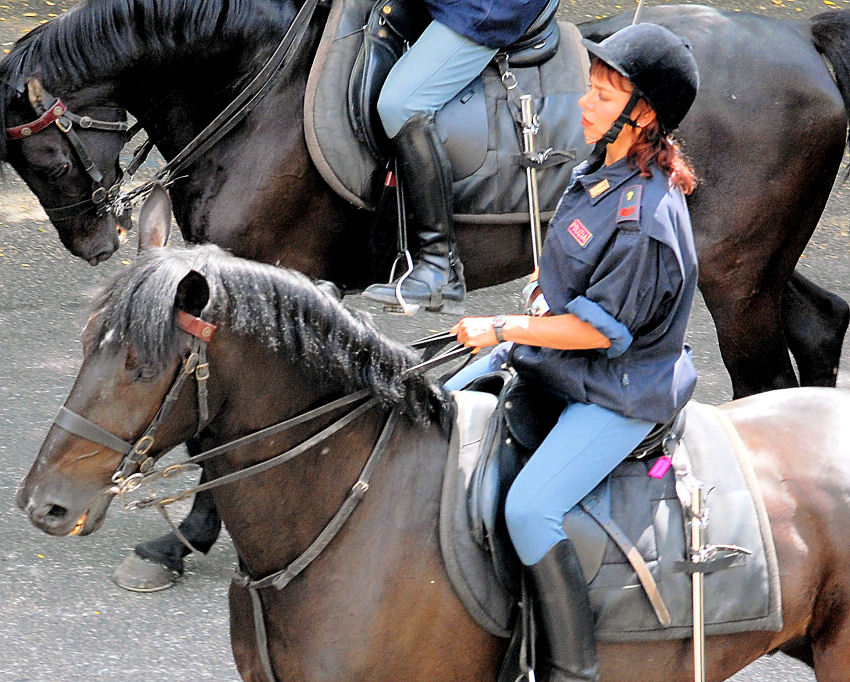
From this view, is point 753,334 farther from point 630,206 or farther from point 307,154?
point 630,206

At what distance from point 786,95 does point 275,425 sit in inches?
117

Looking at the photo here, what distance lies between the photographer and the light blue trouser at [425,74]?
411 cm

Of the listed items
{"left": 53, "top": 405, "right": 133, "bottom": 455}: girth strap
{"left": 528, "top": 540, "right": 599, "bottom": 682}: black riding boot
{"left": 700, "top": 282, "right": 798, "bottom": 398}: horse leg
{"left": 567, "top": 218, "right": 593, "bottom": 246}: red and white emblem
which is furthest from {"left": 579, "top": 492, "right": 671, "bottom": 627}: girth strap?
{"left": 700, "top": 282, "right": 798, "bottom": 398}: horse leg

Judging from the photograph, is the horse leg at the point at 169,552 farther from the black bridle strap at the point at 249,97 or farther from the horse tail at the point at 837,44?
the horse tail at the point at 837,44

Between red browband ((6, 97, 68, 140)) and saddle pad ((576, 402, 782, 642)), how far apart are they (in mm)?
2507

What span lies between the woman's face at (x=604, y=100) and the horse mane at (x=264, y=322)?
26.7 inches

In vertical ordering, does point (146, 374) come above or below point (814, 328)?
above

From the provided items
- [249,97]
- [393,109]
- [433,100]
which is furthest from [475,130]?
[249,97]

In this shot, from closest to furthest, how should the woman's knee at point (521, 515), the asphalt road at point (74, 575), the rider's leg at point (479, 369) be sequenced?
1. the woman's knee at point (521, 515)
2. the rider's leg at point (479, 369)
3. the asphalt road at point (74, 575)

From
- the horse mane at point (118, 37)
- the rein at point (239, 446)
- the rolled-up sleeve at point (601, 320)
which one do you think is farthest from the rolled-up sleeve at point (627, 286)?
the horse mane at point (118, 37)

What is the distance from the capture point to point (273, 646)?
2766 millimetres

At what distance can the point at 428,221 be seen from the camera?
4238 mm

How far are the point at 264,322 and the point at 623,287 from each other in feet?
2.55

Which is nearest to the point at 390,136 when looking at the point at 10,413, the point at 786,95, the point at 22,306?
the point at 786,95
